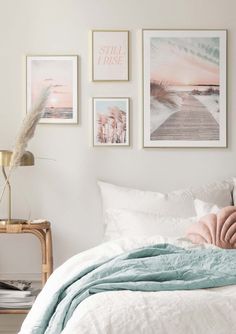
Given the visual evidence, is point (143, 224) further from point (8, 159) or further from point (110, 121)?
point (8, 159)

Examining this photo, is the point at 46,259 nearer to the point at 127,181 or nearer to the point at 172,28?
the point at 127,181

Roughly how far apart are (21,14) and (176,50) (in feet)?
3.39

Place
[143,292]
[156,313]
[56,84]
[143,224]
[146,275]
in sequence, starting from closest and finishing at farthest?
[156,313]
[143,292]
[146,275]
[143,224]
[56,84]

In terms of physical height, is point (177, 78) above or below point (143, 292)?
above

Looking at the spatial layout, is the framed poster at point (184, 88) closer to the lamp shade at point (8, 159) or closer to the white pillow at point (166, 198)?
the white pillow at point (166, 198)

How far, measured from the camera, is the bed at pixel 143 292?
97.9 inches

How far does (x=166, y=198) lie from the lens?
456 centimetres

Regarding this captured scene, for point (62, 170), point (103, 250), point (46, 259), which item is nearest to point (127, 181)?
point (62, 170)

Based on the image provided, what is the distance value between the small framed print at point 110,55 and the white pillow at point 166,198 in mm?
A: 710

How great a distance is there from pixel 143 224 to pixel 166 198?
0.29 m

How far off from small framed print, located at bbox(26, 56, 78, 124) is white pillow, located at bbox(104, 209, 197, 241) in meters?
0.72

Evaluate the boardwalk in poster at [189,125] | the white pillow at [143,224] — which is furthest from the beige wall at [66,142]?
the white pillow at [143,224]

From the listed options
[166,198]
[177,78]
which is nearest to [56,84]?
[177,78]

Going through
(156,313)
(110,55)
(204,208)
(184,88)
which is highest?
(110,55)
